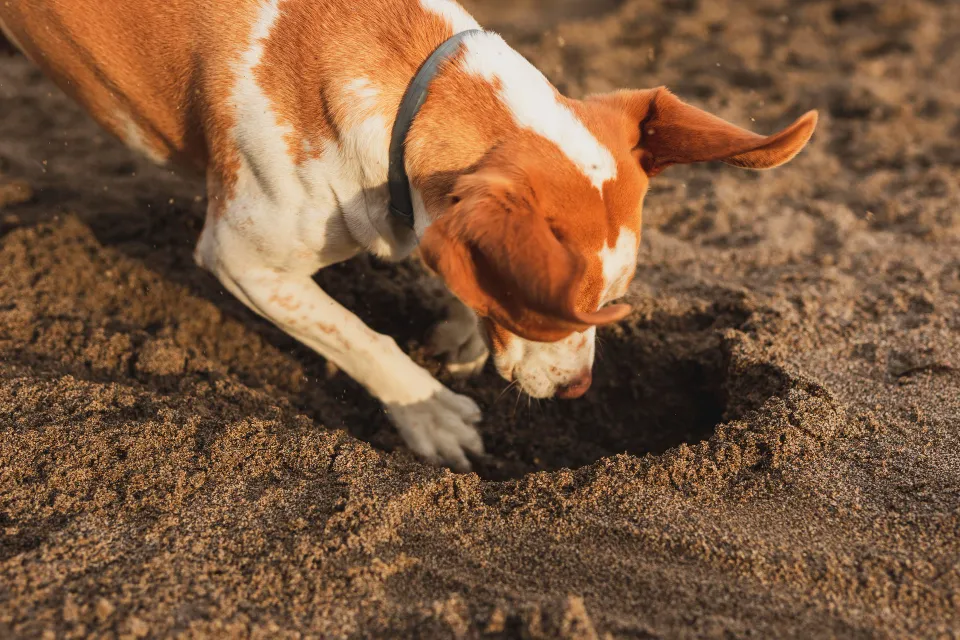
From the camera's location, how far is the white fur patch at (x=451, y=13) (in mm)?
2777

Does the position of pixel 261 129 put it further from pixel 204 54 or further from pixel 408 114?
pixel 408 114

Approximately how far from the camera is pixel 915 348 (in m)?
3.34

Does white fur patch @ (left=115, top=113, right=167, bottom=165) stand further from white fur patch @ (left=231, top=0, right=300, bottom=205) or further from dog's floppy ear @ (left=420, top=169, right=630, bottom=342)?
dog's floppy ear @ (left=420, top=169, right=630, bottom=342)

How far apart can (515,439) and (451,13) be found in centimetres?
167

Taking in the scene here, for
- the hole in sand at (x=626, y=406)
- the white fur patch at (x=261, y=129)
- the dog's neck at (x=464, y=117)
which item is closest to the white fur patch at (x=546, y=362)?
the hole in sand at (x=626, y=406)

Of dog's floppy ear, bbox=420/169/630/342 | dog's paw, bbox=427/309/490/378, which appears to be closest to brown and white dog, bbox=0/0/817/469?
dog's floppy ear, bbox=420/169/630/342

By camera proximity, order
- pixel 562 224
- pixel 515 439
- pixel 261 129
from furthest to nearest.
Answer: pixel 515 439 → pixel 261 129 → pixel 562 224

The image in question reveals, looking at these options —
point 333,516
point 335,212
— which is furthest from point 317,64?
point 333,516

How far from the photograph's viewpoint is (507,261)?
205 cm

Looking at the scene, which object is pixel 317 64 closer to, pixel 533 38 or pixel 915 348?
pixel 915 348

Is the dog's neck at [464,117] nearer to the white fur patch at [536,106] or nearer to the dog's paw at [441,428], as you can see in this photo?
the white fur patch at [536,106]

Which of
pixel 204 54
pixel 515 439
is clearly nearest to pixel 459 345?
pixel 515 439

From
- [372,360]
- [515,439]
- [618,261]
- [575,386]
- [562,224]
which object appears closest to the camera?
[562,224]

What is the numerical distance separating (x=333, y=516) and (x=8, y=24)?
2.81 meters
